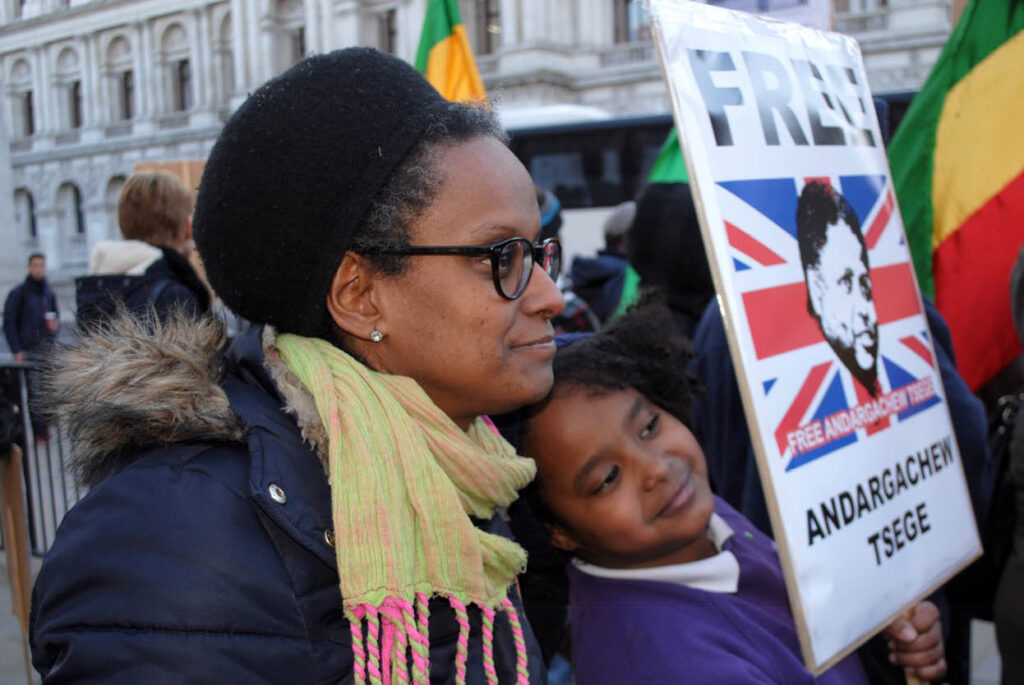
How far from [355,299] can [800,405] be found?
76 cm

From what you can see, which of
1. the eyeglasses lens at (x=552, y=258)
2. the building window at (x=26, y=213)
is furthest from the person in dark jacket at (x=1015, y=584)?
the building window at (x=26, y=213)

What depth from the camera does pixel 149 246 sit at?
12.3 feet

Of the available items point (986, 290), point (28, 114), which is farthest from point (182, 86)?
point (986, 290)

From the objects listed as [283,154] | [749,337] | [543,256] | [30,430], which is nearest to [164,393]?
[283,154]

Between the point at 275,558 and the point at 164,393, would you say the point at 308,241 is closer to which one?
the point at 164,393

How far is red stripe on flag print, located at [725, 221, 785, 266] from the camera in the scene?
1426 millimetres

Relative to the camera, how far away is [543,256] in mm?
→ 1452

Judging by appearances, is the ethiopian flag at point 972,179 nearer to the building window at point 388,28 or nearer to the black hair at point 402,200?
the black hair at point 402,200

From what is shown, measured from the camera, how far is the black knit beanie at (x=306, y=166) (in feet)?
4.03

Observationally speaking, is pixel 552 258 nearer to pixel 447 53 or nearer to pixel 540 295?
pixel 540 295

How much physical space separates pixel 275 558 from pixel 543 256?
2.12 feet

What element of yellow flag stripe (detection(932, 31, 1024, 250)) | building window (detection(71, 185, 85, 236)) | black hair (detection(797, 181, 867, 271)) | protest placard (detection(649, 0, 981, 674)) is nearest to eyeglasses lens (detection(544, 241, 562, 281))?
protest placard (detection(649, 0, 981, 674))

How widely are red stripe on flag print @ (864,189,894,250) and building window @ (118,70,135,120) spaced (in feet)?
10.3

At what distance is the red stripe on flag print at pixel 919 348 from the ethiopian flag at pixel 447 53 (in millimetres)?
3538
